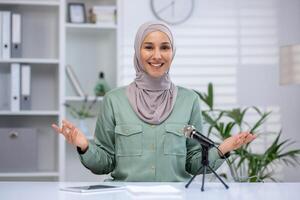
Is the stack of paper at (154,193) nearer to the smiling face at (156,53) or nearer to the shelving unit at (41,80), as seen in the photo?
the smiling face at (156,53)

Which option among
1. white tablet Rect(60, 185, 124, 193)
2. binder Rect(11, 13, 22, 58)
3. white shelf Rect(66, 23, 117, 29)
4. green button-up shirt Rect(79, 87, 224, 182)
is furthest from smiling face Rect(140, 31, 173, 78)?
binder Rect(11, 13, 22, 58)

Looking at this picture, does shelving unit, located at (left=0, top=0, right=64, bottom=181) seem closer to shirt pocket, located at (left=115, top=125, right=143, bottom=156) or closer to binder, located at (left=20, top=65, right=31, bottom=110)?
binder, located at (left=20, top=65, right=31, bottom=110)

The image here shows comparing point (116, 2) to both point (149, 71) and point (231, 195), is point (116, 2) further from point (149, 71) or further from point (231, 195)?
point (231, 195)

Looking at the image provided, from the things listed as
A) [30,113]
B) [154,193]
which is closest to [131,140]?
[154,193]

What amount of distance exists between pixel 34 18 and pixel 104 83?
696 mm

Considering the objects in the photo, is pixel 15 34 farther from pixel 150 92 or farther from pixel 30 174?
pixel 150 92

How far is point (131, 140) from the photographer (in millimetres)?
2062

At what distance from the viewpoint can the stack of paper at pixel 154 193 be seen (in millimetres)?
1502

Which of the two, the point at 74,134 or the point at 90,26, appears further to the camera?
the point at 90,26

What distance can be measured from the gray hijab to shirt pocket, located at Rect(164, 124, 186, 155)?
0.05m

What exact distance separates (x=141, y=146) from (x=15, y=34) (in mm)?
1804

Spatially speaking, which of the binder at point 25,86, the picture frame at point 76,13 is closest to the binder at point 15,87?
the binder at point 25,86

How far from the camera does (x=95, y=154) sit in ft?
6.58

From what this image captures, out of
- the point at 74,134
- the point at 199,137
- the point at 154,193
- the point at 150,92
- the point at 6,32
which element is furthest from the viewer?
the point at 6,32
